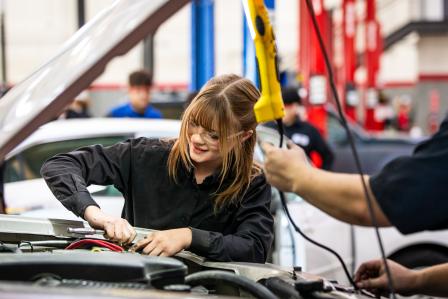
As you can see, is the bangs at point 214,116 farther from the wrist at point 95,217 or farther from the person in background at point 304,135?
the person in background at point 304,135

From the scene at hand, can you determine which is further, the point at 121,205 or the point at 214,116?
the point at 121,205

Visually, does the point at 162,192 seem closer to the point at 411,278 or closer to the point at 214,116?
the point at 214,116

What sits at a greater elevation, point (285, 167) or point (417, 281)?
point (285, 167)

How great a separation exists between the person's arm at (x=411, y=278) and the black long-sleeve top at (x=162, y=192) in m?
0.42

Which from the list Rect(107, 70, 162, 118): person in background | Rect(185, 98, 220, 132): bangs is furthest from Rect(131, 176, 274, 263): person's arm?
Rect(107, 70, 162, 118): person in background

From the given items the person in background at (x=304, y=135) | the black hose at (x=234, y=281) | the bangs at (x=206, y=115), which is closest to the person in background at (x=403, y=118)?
the person in background at (x=304, y=135)

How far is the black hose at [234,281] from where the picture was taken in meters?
2.71

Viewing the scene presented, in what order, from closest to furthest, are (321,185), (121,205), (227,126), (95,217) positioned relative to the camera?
(321,185) → (95,217) → (227,126) → (121,205)

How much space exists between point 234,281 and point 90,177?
3.57 feet

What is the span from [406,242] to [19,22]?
25.1m

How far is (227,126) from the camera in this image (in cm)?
Answer: 358

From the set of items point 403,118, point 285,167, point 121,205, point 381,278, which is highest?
point 285,167

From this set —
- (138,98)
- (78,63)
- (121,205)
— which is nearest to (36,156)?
(121,205)

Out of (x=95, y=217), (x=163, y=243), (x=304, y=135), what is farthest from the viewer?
(x=304, y=135)
